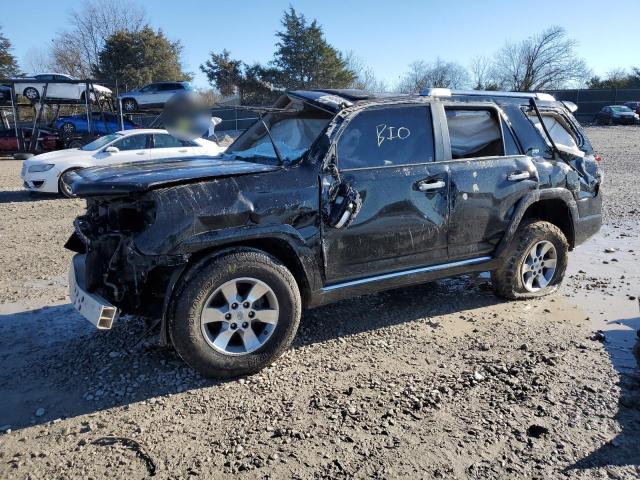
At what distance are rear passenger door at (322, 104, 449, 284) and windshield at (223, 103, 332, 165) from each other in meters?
0.28

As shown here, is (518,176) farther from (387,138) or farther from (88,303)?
(88,303)

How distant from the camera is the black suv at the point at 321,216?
10.9 feet

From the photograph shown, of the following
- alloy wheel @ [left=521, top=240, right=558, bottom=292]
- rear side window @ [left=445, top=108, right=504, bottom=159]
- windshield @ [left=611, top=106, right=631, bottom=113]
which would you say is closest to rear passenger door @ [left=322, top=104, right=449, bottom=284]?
rear side window @ [left=445, top=108, right=504, bottom=159]

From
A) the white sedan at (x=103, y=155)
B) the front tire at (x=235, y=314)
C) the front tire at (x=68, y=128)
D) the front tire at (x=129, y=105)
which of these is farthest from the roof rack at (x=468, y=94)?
the front tire at (x=129, y=105)

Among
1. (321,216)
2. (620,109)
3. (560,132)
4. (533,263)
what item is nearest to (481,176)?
(533,263)

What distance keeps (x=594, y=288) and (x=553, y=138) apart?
5.34ft

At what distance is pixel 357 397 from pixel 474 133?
2.58 metres

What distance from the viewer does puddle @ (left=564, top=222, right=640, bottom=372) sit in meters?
4.19

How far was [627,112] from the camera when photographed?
38094 mm

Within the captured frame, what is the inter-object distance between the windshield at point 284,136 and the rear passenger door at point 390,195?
0.28 m

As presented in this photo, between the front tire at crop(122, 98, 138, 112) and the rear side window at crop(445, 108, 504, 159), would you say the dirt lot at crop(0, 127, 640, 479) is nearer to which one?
the rear side window at crop(445, 108, 504, 159)

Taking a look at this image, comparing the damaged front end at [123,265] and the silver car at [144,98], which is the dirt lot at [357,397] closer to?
the damaged front end at [123,265]

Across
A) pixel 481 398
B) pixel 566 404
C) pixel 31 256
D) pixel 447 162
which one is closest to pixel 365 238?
pixel 447 162

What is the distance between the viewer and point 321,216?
3.70m
